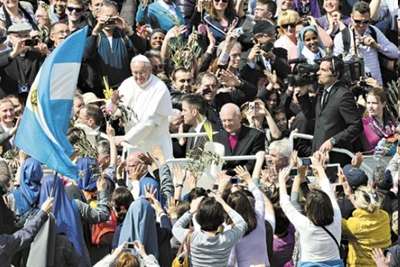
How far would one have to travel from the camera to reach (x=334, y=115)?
64.0 feet

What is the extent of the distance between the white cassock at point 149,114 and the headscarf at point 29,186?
3.38m

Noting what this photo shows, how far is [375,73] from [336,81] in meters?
2.93

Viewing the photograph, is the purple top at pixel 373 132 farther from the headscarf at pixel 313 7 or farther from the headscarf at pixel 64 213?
the headscarf at pixel 64 213

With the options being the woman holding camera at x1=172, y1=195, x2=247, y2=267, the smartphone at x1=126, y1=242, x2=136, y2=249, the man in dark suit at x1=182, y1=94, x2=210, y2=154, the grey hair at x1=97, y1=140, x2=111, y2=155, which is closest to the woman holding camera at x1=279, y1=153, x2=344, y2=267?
the woman holding camera at x1=172, y1=195, x2=247, y2=267

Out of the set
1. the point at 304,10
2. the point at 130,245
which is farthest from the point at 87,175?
the point at 304,10

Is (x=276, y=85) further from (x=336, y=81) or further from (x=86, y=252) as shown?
(x=86, y=252)

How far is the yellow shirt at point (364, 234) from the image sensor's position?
16.6m

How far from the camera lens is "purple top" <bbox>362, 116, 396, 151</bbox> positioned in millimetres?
20188

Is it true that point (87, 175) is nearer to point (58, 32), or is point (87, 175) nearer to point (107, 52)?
point (107, 52)

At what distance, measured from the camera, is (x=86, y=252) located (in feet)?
53.3

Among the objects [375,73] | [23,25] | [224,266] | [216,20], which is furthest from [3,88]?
[224,266]

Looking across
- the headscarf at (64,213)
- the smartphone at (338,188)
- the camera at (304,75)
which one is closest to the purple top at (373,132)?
the camera at (304,75)

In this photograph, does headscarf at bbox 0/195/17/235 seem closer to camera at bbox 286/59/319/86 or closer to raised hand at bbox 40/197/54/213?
raised hand at bbox 40/197/54/213

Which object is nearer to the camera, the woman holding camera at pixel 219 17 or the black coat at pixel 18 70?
the black coat at pixel 18 70
